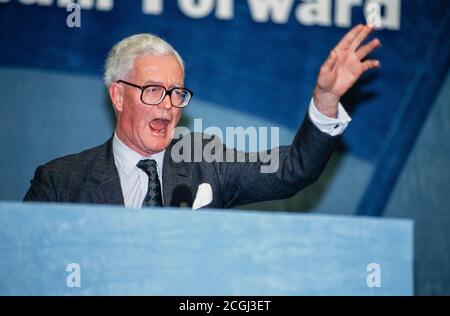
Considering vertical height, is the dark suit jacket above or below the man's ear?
below

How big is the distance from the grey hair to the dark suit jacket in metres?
0.24

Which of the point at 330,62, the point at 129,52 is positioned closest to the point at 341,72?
the point at 330,62

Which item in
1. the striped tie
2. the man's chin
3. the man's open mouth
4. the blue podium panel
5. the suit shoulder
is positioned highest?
the man's open mouth

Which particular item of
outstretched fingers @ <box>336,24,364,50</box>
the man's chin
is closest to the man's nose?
the man's chin

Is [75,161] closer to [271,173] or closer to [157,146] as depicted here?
[157,146]

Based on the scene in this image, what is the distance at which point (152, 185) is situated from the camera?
8.92 feet

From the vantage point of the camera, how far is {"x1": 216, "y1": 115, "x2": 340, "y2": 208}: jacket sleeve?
2.87 meters

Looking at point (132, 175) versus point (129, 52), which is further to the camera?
point (129, 52)

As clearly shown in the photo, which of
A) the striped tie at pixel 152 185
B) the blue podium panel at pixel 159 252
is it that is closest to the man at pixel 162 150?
the striped tie at pixel 152 185

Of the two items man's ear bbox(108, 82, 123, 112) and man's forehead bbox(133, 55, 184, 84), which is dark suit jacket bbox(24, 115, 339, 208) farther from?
man's forehead bbox(133, 55, 184, 84)

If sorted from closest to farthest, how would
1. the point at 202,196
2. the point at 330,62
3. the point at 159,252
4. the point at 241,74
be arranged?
the point at 159,252
the point at 330,62
the point at 202,196
the point at 241,74

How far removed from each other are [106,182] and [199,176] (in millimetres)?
329

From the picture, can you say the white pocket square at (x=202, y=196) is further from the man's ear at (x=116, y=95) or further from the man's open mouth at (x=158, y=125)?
the man's ear at (x=116, y=95)

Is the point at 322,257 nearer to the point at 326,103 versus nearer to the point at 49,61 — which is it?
the point at 326,103
